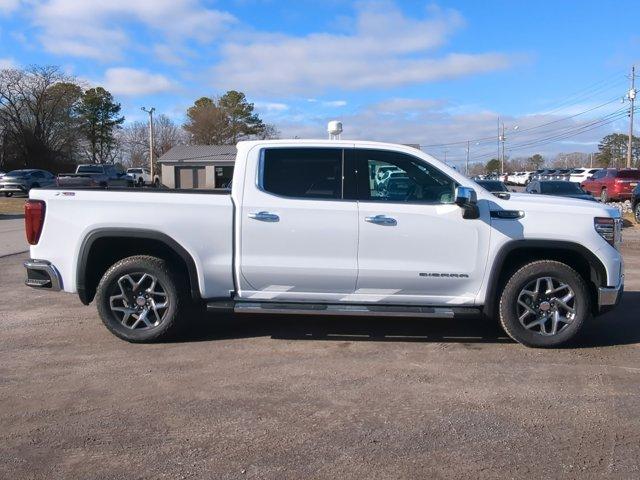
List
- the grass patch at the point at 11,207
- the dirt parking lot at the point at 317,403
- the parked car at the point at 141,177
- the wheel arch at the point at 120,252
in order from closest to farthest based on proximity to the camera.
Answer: the dirt parking lot at the point at 317,403
the wheel arch at the point at 120,252
the grass patch at the point at 11,207
the parked car at the point at 141,177

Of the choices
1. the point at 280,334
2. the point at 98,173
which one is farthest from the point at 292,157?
the point at 98,173

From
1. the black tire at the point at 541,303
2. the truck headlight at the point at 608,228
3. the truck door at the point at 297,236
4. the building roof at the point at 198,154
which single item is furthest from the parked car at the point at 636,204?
the building roof at the point at 198,154

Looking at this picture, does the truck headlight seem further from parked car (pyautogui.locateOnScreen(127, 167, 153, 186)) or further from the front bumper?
parked car (pyautogui.locateOnScreen(127, 167, 153, 186))

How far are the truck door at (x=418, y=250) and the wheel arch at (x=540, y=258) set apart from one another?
0.15 meters

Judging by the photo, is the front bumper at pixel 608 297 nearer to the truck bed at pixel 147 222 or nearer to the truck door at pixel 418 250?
the truck door at pixel 418 250

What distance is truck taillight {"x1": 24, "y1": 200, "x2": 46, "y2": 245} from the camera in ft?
19.1

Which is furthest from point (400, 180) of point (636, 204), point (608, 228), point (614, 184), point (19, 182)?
point (19, 182)

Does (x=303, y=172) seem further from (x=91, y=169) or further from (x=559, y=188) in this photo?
(x=91, y=169)

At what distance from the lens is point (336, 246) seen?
5637mm

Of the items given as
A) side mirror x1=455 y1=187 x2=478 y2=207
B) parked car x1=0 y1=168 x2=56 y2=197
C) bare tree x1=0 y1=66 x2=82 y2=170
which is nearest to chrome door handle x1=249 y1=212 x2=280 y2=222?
side mirror x1=455 y1=187 x2=478 y2=207

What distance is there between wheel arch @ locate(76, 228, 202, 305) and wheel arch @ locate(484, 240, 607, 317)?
109 inches

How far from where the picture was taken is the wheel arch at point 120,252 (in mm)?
5707

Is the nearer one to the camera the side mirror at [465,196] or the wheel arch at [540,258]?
the side mirror at [465,196]

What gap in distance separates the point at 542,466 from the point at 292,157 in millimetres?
3499
